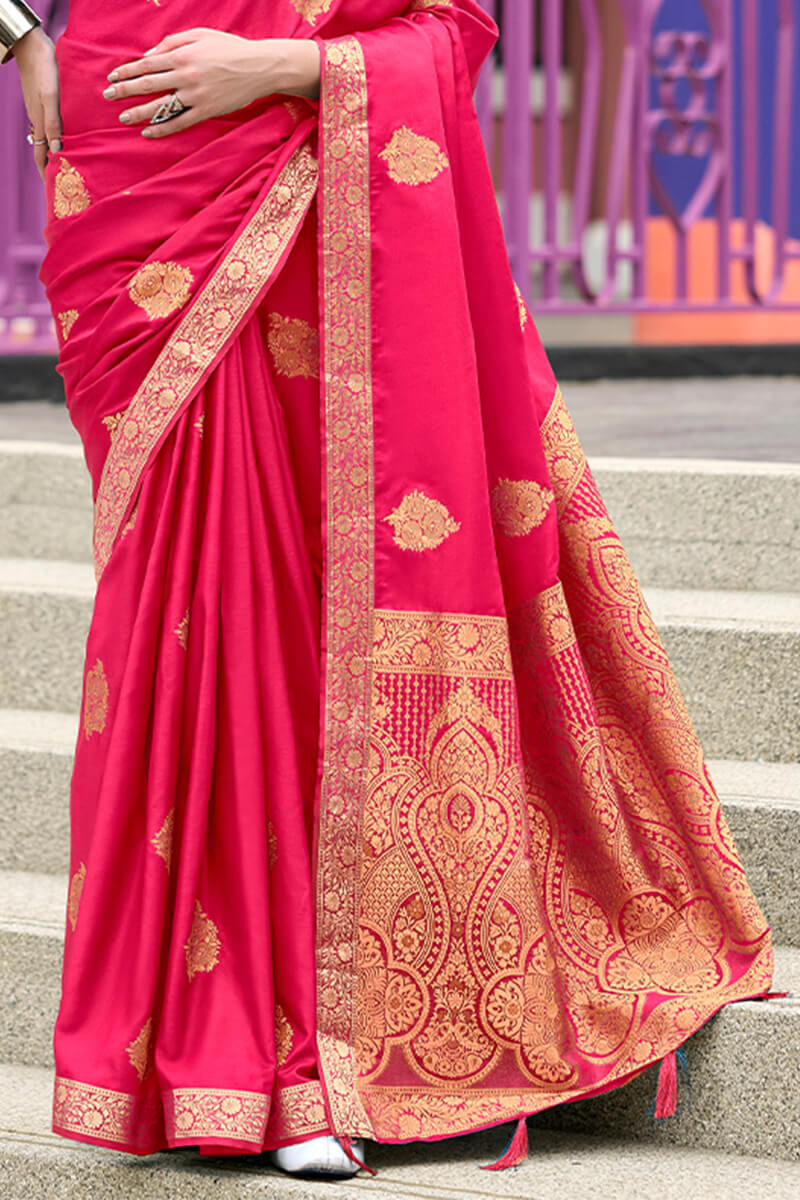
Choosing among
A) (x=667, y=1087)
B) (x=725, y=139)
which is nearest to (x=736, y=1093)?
(x=667, y=1087)

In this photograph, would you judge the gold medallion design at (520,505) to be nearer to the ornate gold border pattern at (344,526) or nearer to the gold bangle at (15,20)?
the ornate gold border pattern at (344,526)

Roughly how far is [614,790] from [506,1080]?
280 mm

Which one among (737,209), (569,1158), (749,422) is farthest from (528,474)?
(737,209)

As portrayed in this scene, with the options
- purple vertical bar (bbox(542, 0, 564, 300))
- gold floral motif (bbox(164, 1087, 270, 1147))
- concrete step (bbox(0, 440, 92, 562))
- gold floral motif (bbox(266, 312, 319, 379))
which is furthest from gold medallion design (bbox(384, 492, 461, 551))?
purple vertical bar (bbox(542, 0, 564, 300))

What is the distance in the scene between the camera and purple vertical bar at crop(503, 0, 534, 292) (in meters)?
3.52

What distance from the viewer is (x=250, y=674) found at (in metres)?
1.21

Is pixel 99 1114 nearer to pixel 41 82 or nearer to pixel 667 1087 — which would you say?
pixel 667 1087

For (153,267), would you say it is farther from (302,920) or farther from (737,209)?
(737,209)

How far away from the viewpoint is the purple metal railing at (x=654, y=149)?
3527mm

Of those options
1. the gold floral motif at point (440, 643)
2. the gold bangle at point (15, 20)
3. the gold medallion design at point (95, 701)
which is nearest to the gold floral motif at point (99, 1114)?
the gold medallion design at point (95, 701)

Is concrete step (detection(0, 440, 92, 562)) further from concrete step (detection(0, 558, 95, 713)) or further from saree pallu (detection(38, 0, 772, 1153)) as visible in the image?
saree pallu (detection(38, 0, 772, 1153))

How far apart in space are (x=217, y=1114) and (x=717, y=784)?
661 millimetres

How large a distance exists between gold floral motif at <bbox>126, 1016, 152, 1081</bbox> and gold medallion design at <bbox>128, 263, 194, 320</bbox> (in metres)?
0.57

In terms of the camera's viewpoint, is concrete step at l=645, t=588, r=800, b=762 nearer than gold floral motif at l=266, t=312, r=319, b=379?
No
